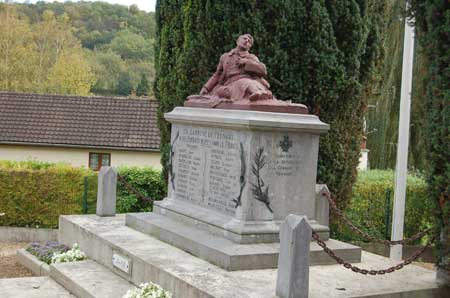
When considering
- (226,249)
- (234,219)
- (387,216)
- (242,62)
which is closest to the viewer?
(226,249)

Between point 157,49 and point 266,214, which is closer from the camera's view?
point 266,214

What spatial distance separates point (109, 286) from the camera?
8945mm

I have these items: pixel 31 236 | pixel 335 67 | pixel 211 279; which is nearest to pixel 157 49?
pixel 335 67

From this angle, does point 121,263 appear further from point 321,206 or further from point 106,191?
point 106,191

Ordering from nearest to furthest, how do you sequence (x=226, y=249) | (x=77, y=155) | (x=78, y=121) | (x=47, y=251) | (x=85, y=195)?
(x=226, y=249) < (x=47, y=251) < (x=85, y=195) < (x=77, y=155) < (x=78, y=121)

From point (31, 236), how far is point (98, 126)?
917 centimetres

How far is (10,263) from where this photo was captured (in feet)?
41.2

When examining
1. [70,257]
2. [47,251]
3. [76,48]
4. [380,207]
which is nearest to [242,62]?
[70,257]

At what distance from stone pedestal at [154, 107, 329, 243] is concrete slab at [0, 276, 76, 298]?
2276 mm

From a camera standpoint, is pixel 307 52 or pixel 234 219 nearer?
pixel 234 219

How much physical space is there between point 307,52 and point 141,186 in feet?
19.2

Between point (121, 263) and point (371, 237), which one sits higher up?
point (371, 237)

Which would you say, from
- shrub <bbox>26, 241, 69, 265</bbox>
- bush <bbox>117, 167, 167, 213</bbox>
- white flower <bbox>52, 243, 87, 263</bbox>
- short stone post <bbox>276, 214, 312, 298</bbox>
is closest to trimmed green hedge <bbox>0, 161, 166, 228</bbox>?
bush <bbox>117, 167, 167, 213</bbox>

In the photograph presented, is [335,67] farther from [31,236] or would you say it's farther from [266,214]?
[31,236]
